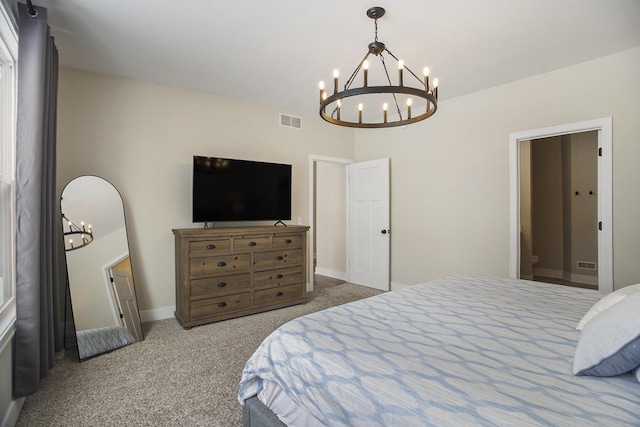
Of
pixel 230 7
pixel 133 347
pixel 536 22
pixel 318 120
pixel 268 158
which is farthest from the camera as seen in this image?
pixel 318 120

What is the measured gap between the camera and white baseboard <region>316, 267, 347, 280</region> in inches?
227

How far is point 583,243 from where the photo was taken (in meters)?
5.22

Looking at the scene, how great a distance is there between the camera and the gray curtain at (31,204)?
1.93m

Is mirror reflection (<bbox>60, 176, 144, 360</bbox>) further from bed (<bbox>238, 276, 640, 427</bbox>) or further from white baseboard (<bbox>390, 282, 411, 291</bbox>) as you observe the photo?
white baseboard (<bbox>390, 282, 411, 291</bbox>)

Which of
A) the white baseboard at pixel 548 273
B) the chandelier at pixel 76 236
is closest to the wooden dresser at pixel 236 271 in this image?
the chandelier at pixel 76 236

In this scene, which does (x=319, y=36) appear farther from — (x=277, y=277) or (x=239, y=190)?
(x=277, y=277)

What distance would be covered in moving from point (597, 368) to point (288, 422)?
1.13m

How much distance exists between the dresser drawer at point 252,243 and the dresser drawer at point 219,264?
90mm

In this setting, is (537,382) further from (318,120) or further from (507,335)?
(318,120)

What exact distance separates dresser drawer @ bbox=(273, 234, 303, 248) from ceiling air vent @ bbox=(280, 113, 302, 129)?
64.8 inches

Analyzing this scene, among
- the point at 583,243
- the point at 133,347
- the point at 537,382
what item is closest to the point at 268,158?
the point at 133,347

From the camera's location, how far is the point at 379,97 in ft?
13.4

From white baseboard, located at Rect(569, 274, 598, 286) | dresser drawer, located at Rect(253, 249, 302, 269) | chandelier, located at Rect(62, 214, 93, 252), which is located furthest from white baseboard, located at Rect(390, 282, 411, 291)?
chandelier, located at Rect(62, 214, 93, 252)

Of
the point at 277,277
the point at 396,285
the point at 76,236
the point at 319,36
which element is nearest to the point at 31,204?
the point at 76,236
